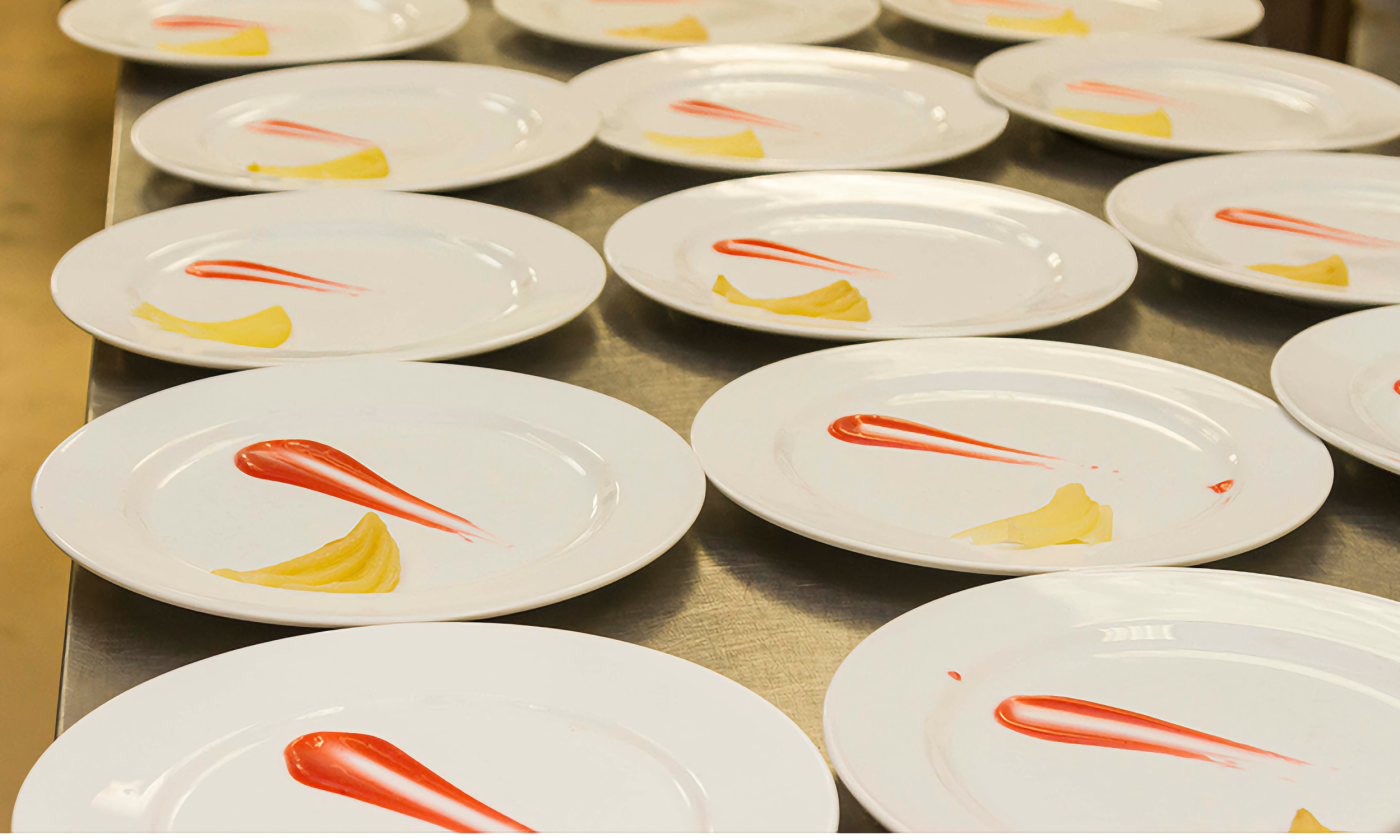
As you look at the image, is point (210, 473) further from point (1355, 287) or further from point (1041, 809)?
point (1355, 287)

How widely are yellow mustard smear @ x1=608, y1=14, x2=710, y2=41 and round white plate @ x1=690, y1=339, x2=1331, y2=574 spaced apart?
795mm

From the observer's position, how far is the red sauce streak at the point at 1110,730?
1.85 ft

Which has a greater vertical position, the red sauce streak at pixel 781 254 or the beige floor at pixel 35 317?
the red sauce streak at pixel 781 254

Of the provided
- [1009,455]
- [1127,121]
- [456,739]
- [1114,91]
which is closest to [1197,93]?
[1114,91]

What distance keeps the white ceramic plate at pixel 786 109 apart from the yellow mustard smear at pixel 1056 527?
54 cm

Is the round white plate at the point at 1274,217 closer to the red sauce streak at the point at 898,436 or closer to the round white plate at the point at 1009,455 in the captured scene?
the round white plate at the point at 1009,455

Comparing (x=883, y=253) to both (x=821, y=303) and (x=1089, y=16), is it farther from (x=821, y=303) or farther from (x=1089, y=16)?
(x=1089, y=16)

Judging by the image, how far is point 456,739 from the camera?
1.80 feet

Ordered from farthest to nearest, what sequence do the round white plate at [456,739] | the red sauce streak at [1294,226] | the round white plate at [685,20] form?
the round white plate at [685,20]
the red sauce streak at [1294,226]
the round white plate at [456,739]

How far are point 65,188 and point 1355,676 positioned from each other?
3.44 meters

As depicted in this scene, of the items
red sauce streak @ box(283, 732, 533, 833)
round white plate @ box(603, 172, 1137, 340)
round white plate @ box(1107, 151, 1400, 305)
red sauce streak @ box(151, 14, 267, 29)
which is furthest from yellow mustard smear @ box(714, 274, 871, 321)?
red sauce streak @ box(151, 14, 267, 29)

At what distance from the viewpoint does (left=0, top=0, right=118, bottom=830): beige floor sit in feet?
7.07

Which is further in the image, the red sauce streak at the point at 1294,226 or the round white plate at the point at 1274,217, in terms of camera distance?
the red sauce streak at the point at 1294,226

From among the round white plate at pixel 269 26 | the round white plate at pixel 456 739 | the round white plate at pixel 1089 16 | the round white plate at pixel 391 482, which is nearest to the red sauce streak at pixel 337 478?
the round white plate at pixel 391 482
